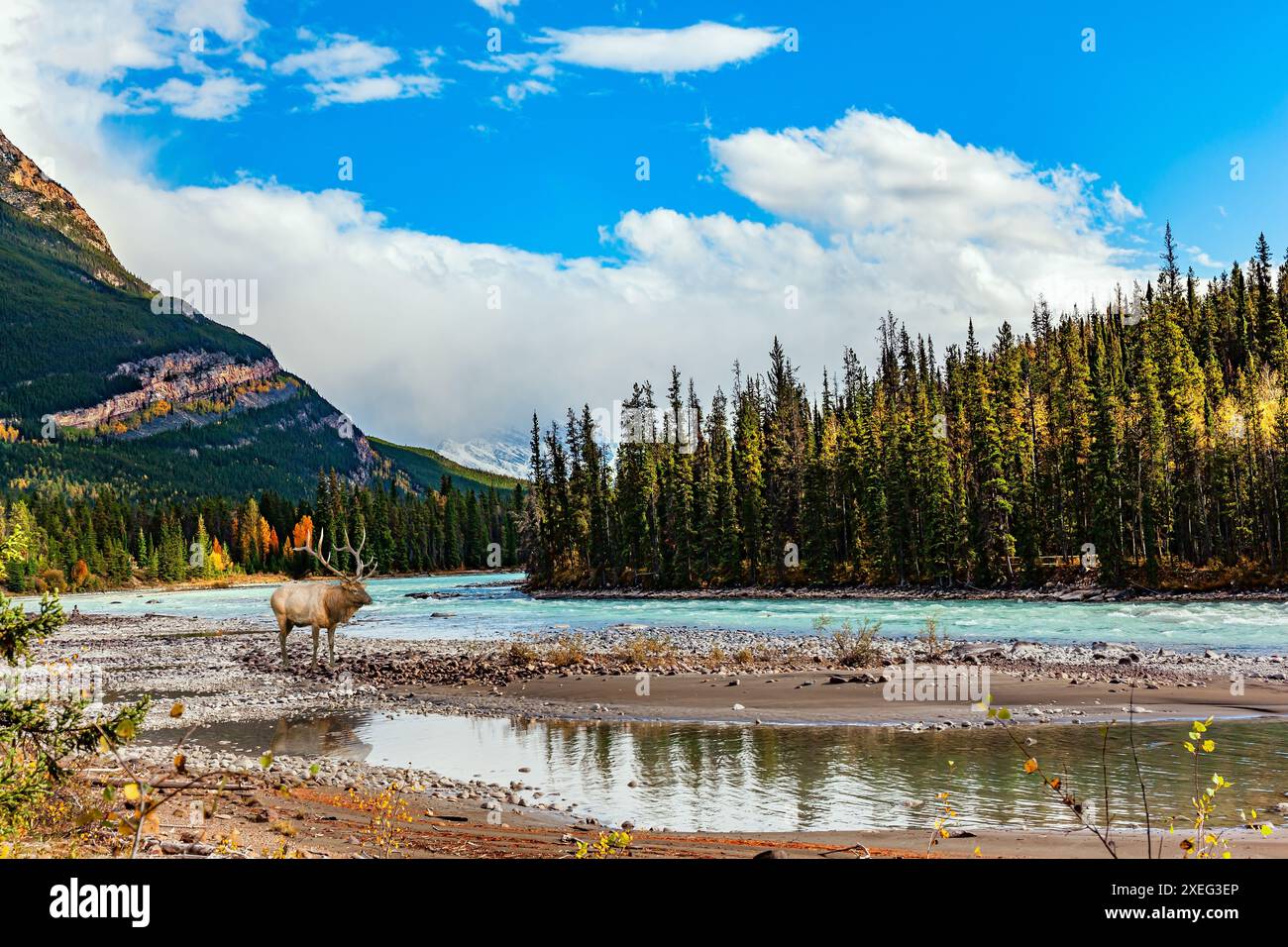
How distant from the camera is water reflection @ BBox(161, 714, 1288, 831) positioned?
11.1m

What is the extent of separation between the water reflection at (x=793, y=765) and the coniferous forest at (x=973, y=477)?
55.2 m

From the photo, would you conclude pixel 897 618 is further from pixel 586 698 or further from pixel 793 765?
pixel 793 765

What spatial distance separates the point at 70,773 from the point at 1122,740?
15.6 metres

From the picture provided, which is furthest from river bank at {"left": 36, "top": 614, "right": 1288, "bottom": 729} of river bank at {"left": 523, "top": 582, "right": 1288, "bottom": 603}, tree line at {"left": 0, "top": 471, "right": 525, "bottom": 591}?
tree line at {"left": 0, "top": 471, "right": 525, "bottom": 591}

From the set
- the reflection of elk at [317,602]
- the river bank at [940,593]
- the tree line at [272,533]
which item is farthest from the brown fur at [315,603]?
the tree line at [272,533]

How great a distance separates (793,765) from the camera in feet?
46.5

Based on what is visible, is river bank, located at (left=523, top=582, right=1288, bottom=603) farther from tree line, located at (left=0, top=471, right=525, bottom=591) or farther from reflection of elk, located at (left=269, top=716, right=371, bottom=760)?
tree line, located at (left=0, top=471, right=525, bottom=591)

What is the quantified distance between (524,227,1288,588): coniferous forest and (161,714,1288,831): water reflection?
181 feet

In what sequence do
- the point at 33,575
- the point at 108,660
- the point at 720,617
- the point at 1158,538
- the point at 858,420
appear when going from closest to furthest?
1. the point at 108,660
2. the point at 720,617
3. the point at 1158,538
4. the point at 858,420
5. the point at 33,575
